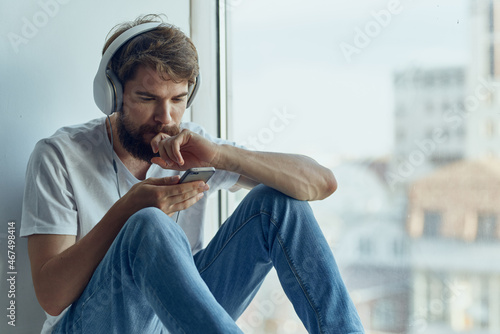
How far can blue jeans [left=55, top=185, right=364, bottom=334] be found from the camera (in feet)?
2.53

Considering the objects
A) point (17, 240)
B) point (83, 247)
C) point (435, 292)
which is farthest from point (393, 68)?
point (17, 240)

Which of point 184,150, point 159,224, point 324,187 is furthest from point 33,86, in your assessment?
Result: point 324,187

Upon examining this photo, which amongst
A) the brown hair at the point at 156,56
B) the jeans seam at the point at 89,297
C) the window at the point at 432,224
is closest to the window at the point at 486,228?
the window at the point at 432,224

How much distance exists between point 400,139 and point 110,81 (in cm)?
78

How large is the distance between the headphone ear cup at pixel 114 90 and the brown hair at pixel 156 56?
0.07ft

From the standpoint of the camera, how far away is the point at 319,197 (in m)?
1.16

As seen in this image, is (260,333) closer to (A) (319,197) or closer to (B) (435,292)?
(B) (435,292)

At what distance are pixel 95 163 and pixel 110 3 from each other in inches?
23.0

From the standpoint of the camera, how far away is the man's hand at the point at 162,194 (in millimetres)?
969

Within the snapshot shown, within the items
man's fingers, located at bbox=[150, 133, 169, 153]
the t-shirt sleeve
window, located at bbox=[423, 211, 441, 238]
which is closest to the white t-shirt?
the t-shirt sleeve

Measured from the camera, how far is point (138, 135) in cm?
119

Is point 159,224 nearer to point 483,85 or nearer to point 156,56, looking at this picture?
point 156,56

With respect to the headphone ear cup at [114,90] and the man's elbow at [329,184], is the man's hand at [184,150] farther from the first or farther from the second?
the man's elbow at [329,184]

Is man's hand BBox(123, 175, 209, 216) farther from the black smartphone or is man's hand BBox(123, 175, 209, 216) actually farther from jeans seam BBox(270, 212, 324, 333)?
jeans seam BBox(270, 212, 324, 333)
